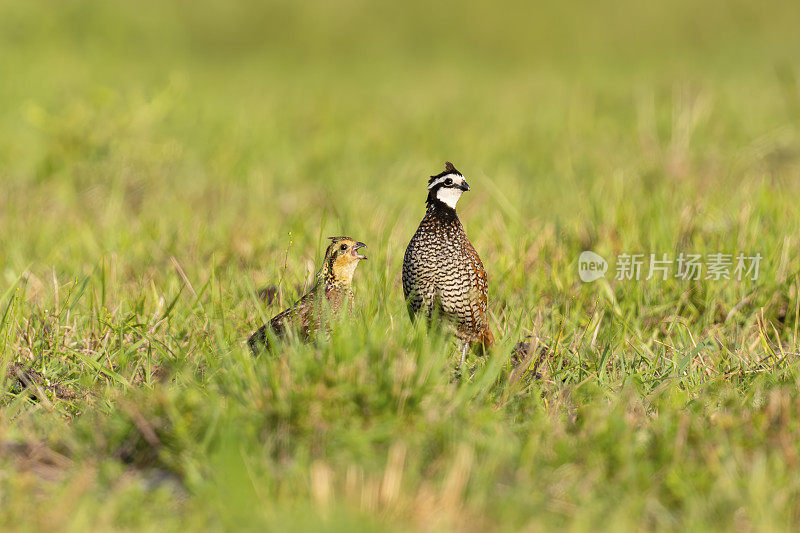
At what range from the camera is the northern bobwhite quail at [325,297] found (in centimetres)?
455

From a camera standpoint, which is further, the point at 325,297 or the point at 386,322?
the point at 325,297

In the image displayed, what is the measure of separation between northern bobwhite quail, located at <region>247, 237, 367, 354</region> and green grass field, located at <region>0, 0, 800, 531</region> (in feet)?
0.47

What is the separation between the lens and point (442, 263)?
182 inches

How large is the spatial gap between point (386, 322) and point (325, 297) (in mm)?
377

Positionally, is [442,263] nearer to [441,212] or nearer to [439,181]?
[441,212]

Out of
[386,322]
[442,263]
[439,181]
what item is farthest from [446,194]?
[386,322]

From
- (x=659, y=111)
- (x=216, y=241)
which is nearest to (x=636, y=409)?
(x=216, y=241)

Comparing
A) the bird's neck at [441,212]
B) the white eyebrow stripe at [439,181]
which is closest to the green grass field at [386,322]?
the bird's neck at [441,212]

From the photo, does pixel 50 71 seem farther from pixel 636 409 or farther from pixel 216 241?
pixel 636 409

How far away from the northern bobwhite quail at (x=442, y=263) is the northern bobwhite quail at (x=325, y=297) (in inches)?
10.9

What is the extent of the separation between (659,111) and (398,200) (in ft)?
13.9

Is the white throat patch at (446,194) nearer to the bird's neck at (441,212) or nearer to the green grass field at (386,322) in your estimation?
the bird's neck at (441,212)

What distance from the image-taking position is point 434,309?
469 cm

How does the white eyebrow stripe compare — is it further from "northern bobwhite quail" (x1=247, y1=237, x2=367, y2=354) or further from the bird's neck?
"northern bobwhite quail" (x1=247, y1=237, x2=367, y2=354)
